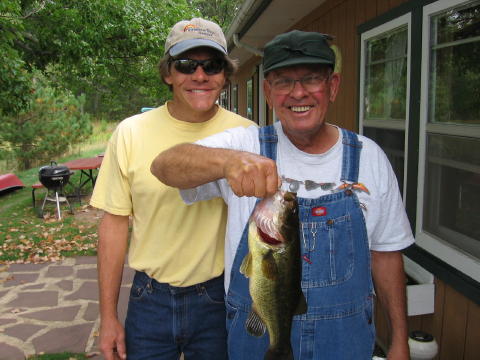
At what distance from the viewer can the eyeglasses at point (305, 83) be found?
1.92 meters

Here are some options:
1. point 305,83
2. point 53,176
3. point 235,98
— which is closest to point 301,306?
point 305,83

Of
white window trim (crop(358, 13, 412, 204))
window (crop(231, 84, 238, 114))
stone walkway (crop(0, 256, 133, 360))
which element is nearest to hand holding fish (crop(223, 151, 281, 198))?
white window trim (crop(358, 13, 412, 204))

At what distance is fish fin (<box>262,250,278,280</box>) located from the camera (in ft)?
5.41

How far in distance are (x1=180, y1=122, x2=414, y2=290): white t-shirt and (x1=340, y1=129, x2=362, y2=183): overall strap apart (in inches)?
0.7

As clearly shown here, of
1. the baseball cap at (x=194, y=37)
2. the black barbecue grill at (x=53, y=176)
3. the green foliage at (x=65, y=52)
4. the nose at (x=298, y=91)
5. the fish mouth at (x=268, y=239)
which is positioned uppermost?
the green foliage at (x=65, y=52)

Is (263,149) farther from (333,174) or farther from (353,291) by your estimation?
(353,291)

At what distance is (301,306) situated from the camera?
1.76m

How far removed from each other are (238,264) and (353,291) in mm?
A: 467

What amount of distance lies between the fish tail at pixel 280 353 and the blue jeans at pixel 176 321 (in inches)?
20.1

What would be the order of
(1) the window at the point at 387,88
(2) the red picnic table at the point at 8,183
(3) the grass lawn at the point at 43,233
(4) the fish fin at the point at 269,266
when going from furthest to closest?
(2) the red picnic table at the point at 8,183
(3) the grass lawn at the point at 43,233
(1) the window at the point at 387,88
(4) the fish fin at the point at 269,266

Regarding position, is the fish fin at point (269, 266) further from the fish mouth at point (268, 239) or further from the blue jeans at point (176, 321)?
the blue jeans at point (176, 321)

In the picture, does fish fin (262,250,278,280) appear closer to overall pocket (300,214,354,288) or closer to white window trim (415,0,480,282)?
overall pocket (300,214,354,288)

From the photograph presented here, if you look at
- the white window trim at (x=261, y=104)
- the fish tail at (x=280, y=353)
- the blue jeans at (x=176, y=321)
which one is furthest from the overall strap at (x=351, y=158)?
the white window trim at (x=261, y=104)

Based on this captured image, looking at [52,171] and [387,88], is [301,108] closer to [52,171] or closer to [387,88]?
[387,88]
